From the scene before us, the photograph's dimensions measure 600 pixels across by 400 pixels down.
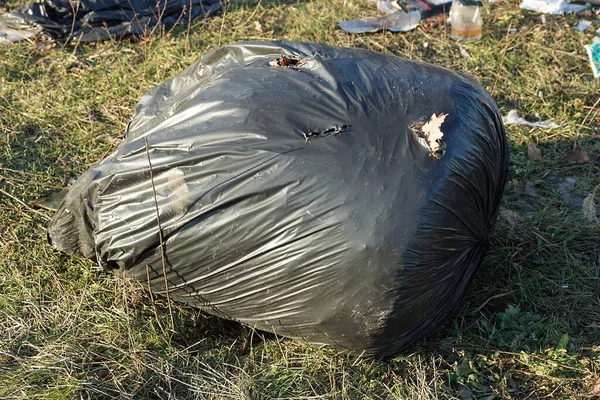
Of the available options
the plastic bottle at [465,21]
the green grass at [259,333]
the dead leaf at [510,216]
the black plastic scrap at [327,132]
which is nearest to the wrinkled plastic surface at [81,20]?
the green grass at [259,333]

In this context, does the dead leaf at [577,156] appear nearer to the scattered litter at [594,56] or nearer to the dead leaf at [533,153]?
the dead leaf at [533,153]

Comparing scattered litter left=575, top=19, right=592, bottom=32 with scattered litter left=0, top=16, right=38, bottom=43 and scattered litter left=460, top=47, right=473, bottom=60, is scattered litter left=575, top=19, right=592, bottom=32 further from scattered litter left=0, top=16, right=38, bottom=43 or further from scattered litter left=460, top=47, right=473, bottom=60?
scattered litter left=0, top=16, right=38, bottom=43

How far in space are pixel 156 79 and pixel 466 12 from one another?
92.5 inches

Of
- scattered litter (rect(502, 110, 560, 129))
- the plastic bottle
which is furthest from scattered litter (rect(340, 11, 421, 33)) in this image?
scattered litter (rect(502, 110, 560, 129))

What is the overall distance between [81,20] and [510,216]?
3.41 metres

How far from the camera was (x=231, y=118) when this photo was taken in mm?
2129

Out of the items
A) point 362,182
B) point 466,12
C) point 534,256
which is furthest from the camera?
point 466,12

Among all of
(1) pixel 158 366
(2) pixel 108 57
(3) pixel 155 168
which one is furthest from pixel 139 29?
(1) pixel 158 366

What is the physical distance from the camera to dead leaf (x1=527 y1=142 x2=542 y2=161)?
135 inches

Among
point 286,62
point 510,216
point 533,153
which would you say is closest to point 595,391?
point 510,216

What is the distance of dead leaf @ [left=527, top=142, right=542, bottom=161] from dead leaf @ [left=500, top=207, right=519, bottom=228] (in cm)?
52

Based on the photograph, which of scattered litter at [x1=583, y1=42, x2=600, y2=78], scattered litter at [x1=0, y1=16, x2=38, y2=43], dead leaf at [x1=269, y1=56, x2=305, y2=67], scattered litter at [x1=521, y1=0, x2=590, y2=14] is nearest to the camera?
dead leaf at [x1=269, y1=56, x2=305, y2=67]

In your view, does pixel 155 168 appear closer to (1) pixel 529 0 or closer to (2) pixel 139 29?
(2) pixel 139 29

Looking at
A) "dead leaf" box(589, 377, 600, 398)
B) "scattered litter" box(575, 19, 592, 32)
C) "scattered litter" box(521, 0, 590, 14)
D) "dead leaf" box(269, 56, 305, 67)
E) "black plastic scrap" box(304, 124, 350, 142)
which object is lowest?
"dead leaf" box(589, 377, 600, 398)
